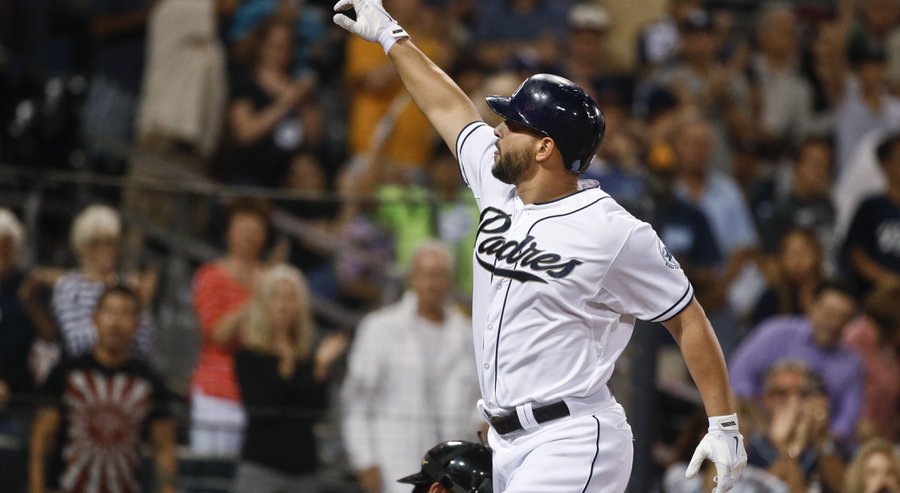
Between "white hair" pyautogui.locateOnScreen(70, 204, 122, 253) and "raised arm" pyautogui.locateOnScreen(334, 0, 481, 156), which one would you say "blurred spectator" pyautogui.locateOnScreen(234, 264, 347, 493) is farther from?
"raised arm" pyautogui.locateOnScreen(334, 0, 481, 156)

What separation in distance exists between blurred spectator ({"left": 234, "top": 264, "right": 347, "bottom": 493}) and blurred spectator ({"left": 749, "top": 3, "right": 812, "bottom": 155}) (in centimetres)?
491

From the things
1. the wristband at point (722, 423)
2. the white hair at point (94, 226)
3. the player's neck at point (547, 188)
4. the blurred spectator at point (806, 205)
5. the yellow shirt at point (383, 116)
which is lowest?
the wristband at point (722, 423)

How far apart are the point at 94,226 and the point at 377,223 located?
1474 millimetres

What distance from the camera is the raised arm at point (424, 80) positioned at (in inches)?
199

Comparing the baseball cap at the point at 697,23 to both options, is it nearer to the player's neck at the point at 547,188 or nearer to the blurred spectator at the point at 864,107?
the blurred spectator at the point at 864,107

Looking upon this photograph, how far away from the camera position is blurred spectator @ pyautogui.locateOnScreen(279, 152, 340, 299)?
27.4 feet

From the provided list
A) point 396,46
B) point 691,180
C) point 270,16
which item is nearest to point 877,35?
point 691,180

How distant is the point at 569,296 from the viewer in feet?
14.6

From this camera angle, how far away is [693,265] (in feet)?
29.0

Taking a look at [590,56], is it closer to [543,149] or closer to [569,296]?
[543,149]

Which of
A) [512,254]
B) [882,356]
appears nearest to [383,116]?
[882,356]

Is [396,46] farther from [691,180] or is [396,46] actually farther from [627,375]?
[691,180]

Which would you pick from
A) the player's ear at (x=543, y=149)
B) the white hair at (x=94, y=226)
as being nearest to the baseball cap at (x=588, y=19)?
the white hair at (x=94, y=226)

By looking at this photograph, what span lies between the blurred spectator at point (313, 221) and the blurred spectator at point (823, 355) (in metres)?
2.38
